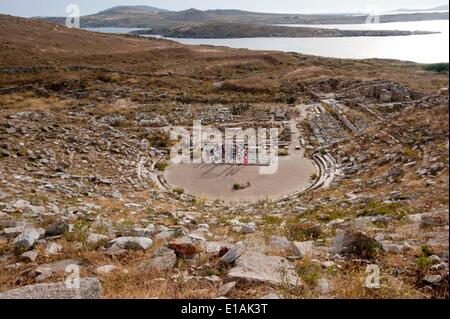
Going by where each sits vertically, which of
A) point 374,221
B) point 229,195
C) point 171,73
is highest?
point 171,73

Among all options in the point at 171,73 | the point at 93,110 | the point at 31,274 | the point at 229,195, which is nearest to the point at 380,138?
the point at 229,195

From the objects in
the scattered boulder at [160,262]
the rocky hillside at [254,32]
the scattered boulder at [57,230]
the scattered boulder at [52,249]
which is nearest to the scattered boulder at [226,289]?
the scattered boulder at [160,262]

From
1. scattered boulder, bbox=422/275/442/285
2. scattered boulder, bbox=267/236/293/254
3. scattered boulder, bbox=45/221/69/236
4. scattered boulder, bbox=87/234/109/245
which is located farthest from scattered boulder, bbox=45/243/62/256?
scattered boulder, bbox=422/275/442/285

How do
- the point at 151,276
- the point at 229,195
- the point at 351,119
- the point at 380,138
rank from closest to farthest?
the point at 151,276 < the point at 229,195 < the point at 380,138 < the point at 351,119

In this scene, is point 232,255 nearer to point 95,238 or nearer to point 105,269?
point 105,269

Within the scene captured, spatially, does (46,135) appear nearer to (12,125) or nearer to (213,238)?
(12,125)

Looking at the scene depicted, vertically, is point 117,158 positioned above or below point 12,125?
below

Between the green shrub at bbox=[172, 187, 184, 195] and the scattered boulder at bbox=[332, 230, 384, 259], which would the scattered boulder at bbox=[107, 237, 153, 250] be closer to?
the scattered boulder at bbox=[332, 230, 384, 259]
